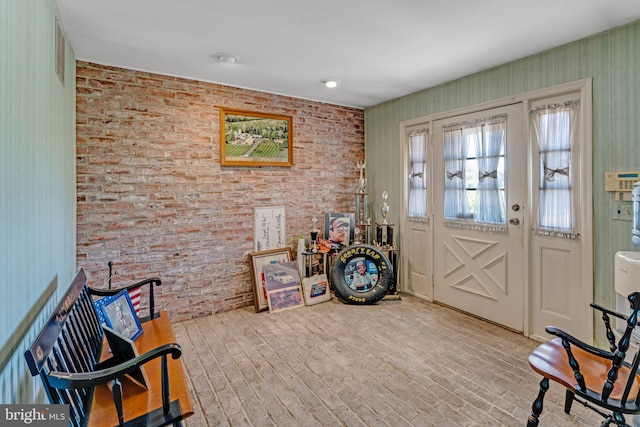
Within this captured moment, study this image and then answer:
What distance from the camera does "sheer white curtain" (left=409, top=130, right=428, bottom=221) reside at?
427 cm

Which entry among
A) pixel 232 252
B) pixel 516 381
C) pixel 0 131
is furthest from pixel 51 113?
pixel 516 381

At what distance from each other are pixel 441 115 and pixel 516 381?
2.84 metres

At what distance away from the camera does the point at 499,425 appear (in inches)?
78.6

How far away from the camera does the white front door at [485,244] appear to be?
3285mm

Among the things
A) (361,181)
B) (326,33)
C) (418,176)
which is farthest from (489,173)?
(326,33)

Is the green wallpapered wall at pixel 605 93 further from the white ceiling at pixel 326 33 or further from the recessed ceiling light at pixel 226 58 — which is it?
the recessed ceiling light at pixel 226 58

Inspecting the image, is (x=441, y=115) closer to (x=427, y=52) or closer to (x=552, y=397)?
(x=427, y=52)

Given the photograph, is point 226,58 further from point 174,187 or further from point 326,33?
point 174,187

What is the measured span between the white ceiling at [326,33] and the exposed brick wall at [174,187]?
0.30m

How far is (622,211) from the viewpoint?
2578 mm

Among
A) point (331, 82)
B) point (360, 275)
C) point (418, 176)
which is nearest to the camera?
point (331, 82)
